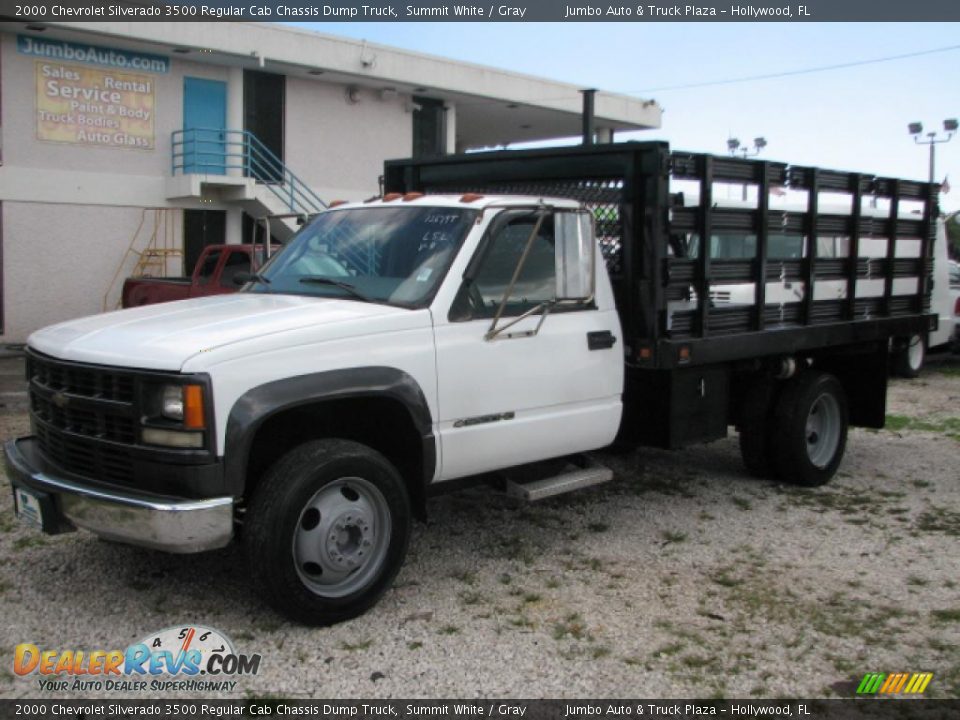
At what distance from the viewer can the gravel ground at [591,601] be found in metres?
4.27

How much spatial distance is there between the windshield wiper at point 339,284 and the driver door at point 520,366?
472 mm

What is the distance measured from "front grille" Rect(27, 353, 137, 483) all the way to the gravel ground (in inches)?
31.5

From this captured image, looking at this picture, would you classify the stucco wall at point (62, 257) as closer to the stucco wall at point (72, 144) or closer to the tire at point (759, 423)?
the stucco wall at point (72, 144)

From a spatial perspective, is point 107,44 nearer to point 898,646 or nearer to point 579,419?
point 579,419

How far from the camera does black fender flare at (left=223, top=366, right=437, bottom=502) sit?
4297 millimetres

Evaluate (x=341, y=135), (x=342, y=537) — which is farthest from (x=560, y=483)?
(x=341, y=135)

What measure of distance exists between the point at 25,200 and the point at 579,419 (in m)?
15.3

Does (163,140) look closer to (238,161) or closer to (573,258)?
(238,161)

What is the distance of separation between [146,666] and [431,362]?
1.95 meters

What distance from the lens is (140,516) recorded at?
428 cm

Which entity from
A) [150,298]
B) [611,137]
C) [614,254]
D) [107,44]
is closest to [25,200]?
[107,44]

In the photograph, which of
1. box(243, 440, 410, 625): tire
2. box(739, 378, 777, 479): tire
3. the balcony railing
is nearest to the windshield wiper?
box(243, 440, 410, 625): tire

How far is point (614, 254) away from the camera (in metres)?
6.25

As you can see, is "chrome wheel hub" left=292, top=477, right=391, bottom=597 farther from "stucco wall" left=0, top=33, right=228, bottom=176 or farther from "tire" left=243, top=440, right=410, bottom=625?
"stucco wall" left=0, top=33, right=228, bottom=176
